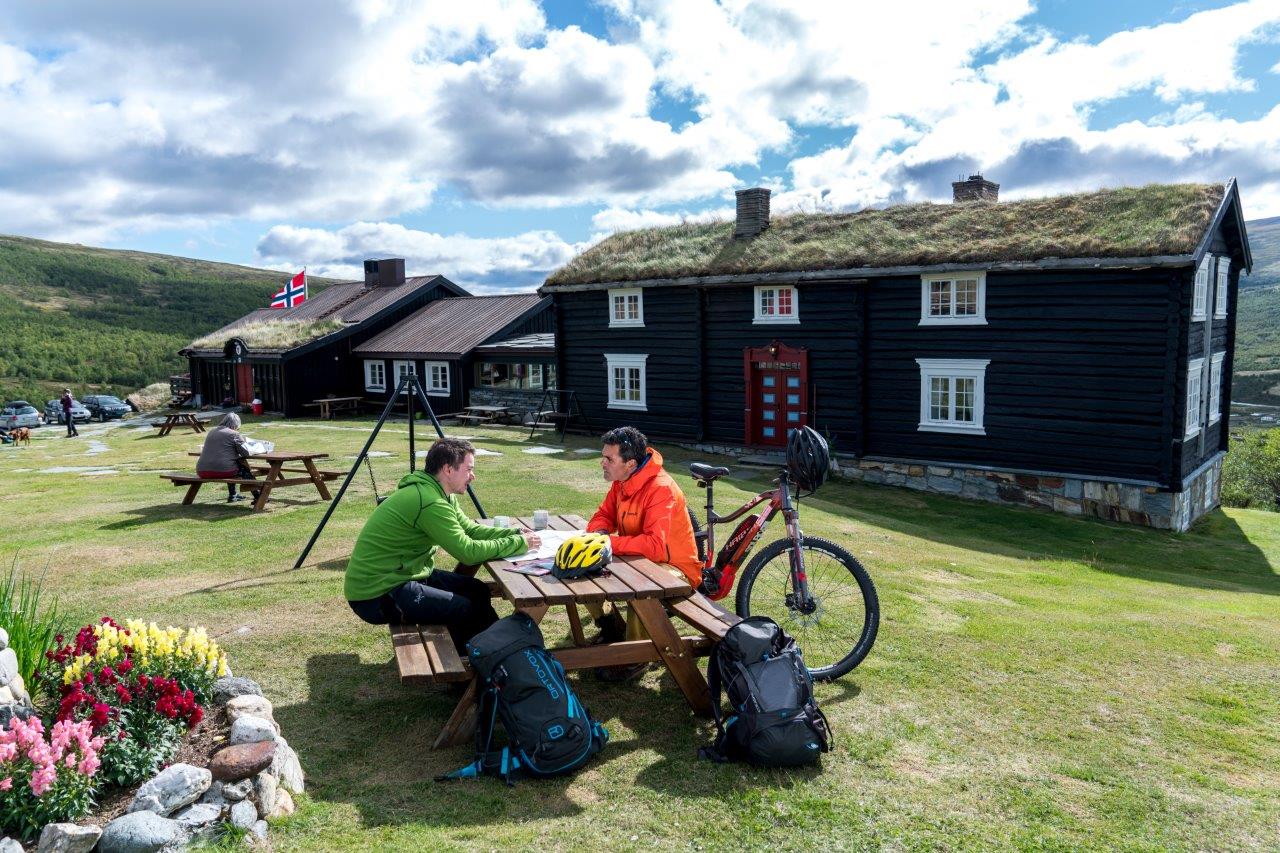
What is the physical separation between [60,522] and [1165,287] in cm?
1961

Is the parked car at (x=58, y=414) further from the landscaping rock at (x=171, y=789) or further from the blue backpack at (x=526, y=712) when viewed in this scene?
the blue backpack at (x=526, y=712)

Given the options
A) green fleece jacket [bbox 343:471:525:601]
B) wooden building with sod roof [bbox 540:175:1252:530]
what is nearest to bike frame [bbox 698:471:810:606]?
green fleece jacket [bbox 343:471:525:601]

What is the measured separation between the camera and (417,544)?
20.2 ft

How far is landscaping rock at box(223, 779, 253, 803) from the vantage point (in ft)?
14.7

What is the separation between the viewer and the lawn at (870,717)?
459 centimetres

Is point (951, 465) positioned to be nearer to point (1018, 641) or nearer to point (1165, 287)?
point (1165, 287)

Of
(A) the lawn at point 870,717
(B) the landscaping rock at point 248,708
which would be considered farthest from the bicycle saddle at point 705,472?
(B) the landscaping rock at point 248,708

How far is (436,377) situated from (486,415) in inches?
209

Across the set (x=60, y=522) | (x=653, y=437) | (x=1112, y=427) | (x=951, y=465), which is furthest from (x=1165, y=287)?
(x=60, y=522)

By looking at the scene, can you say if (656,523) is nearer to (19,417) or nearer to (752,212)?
(752,212)

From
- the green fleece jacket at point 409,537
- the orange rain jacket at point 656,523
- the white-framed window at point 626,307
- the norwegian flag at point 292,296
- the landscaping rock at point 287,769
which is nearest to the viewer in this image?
the landscaping rock at point 287,769

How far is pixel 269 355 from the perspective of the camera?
34.9 meters

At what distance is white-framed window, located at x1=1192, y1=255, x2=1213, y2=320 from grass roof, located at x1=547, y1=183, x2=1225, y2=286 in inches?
58.6

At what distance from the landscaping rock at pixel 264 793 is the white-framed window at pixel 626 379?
2129 centimetres
